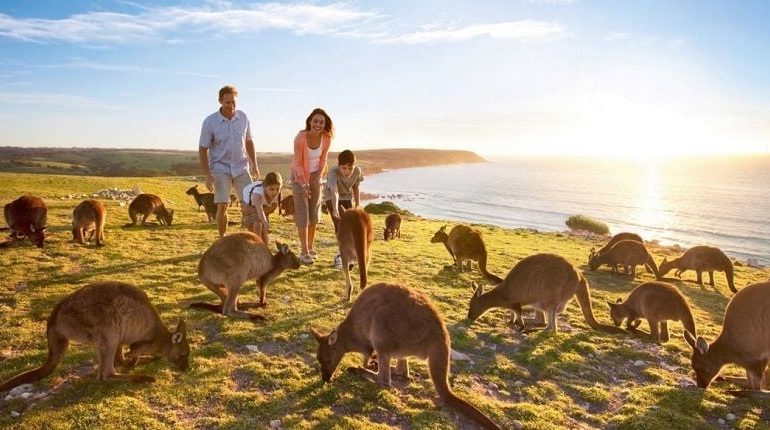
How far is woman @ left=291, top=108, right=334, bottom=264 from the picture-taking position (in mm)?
9602

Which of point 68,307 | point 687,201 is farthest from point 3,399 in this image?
point 687,201

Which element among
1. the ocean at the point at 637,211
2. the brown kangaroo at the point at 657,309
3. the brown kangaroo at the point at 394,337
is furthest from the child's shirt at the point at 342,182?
the ocean at the point at 637,211

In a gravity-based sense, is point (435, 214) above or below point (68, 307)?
below

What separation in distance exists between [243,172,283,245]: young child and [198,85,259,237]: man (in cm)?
41

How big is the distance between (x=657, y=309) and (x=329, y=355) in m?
6.13

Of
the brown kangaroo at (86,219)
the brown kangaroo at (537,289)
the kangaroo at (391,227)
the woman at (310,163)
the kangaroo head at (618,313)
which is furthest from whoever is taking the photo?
the kangaroo at (391,227)

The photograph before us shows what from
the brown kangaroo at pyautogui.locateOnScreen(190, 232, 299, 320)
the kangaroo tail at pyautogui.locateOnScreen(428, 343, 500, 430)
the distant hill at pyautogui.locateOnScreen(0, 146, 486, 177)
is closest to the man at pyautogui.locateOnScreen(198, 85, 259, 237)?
the brown kangaroo at pyautogui.locateOnScreen(190, 232, 299, 320)

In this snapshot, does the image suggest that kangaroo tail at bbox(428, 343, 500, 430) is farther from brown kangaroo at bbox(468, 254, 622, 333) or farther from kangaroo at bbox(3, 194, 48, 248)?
kangaroo at bbox(3, 194, 48, 248)

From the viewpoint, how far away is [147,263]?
9945 mm

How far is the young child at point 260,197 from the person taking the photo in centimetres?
938

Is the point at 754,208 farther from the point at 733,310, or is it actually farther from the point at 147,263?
the point at 147,263

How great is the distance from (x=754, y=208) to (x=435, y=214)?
49.1m

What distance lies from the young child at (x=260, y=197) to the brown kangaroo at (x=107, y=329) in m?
4.40

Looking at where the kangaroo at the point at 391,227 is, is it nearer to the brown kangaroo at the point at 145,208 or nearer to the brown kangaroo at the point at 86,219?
the brown kangaroo at the point at 145,208
